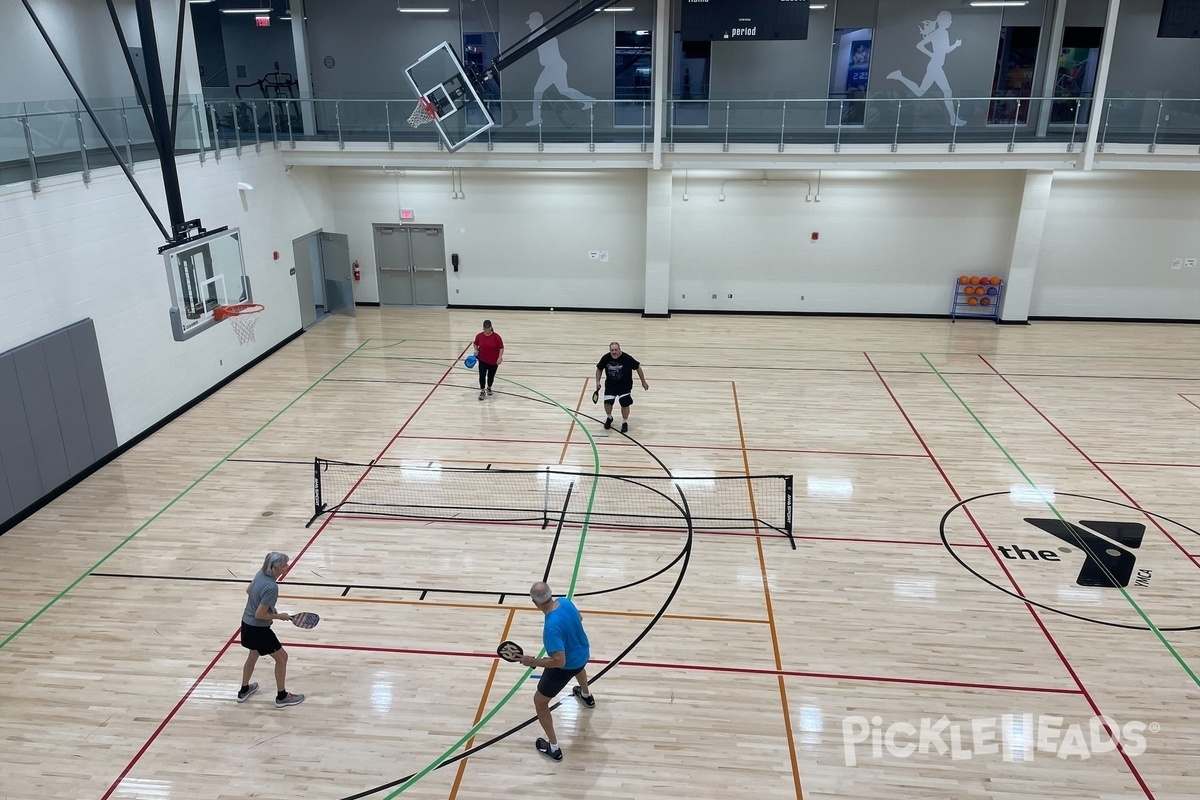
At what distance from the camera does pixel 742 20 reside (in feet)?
49.5

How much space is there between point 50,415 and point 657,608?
28.9 feet

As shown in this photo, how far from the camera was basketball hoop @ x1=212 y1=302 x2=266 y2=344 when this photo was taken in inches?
465

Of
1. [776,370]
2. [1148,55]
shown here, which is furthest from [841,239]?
[1148,55]

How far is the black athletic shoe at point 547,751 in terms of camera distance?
6766mm

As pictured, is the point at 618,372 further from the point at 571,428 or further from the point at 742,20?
the point at 742,20

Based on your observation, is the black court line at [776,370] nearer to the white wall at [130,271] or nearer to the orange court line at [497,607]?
the white wall at [130,271]

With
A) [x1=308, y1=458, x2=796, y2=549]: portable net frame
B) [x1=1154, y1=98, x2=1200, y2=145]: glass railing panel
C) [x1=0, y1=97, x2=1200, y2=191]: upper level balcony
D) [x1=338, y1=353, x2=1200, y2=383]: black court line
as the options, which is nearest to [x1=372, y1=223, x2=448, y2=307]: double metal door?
[x1=0, y1=97, x2=1200, y2=191]: upper level balcony

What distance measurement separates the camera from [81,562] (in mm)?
9664

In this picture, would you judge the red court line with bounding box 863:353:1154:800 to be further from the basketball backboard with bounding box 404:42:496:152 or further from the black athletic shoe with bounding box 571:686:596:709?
the basketball backboard with bounding box 404:42:496:152

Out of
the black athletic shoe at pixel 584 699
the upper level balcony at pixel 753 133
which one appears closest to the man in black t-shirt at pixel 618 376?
the black athletic shoe at pixel 584 699

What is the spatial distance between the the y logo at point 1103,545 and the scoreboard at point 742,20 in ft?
31.7

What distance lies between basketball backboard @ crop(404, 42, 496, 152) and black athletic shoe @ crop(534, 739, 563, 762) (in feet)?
44.9

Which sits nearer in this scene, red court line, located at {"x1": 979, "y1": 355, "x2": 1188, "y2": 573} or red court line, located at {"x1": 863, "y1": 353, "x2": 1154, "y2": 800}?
red court line, located at {"x1": 863, "y1": 353, "x2": 1154, "y2": 800}

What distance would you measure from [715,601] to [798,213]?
1326cm
